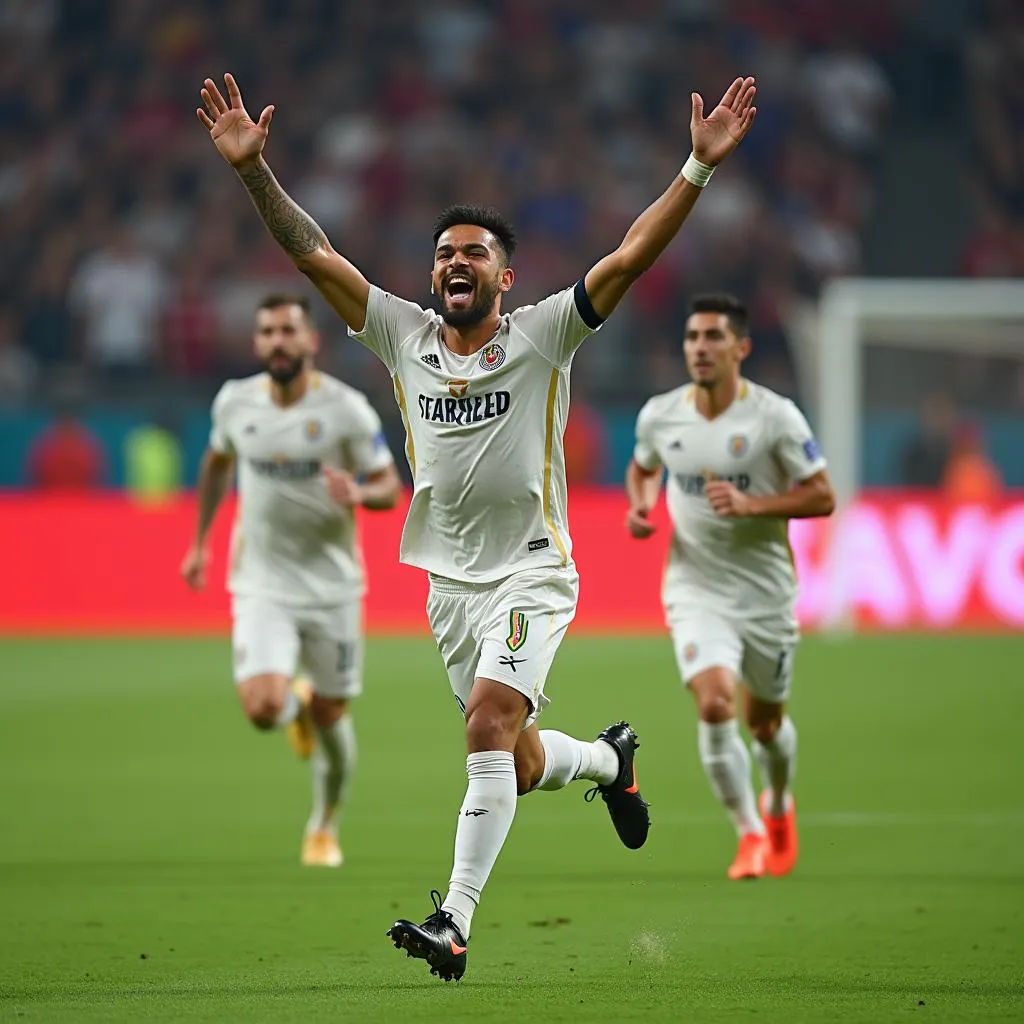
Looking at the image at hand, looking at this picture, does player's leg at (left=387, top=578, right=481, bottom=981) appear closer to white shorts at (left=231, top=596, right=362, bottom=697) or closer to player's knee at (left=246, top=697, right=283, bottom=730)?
player's knee at (left=246, top=697, right=283, bottom=730)

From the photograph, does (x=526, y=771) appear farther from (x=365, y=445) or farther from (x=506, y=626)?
(x=365, y=445)

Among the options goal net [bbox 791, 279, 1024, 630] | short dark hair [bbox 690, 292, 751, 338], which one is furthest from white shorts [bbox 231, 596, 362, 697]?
goal net [bbox 791, 279, 1024, 630]

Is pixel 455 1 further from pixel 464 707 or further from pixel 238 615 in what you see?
pixel 464 707

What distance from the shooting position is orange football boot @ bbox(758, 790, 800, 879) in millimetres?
8555

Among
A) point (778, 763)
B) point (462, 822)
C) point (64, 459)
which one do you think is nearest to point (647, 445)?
point (778, 763)

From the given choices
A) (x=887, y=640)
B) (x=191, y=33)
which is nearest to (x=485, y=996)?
(x=887, y=640)

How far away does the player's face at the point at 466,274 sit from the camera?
20.6 ft

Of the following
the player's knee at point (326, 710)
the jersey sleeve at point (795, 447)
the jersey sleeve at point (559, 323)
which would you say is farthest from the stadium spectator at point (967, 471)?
the jersey sleeve at point (559, 323)

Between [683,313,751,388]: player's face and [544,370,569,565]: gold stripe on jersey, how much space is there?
239cm

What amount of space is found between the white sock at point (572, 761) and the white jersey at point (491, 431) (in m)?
0.65

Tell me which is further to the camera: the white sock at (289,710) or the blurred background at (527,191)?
the blurred background at (527,191)

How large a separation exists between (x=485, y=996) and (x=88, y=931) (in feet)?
6.13

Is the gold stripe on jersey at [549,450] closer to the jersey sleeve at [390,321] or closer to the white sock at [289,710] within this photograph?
the jersey sleeve at [390,321]

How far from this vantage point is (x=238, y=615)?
9.39m
